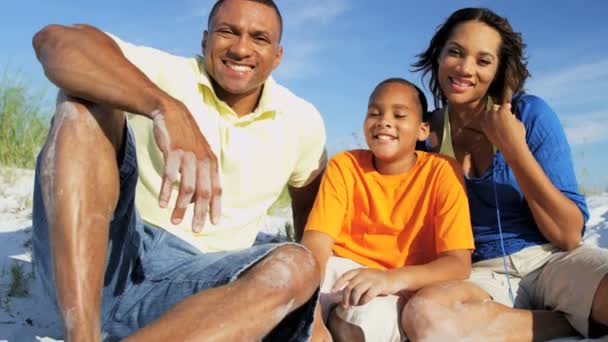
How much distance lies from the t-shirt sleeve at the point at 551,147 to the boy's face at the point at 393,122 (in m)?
0.51

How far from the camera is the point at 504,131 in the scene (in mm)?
2818

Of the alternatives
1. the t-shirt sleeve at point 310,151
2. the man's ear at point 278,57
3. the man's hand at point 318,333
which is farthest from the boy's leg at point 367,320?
the man's ear at point 278,57

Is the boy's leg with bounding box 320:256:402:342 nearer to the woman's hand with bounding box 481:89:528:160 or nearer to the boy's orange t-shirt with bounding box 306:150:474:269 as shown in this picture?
the boy's orange t-shirt with bounding box 306:150:474:269

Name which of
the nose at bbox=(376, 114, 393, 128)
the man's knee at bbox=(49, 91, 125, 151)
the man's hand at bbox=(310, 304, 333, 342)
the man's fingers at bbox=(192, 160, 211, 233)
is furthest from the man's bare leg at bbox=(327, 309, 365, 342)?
the man's knee at bbox=(49, 91, 125, 151)

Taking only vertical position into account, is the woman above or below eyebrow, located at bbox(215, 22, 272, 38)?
below

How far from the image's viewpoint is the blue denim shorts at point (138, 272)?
6.98 ft

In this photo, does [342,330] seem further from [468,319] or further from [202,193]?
[202,193]

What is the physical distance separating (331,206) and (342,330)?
56cm

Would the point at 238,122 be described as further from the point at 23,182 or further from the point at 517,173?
the point at 23,182

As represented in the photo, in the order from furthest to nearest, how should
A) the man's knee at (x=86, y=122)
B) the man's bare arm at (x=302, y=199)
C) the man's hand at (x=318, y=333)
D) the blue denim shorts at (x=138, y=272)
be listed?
the man's bare arm at (x=302, y=199) → the man's hand at (x=318, y=333) → the blue denim shorts at (x=138, y=272) → the man's knee at (x=86, y=122)

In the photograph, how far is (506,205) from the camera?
301cm

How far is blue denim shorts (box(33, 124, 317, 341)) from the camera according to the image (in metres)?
2.13

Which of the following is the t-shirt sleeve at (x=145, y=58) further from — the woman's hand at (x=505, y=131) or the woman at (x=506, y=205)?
the woman's hand at (x=505, y=131)

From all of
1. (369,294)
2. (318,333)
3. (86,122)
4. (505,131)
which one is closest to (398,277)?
(369,294)
